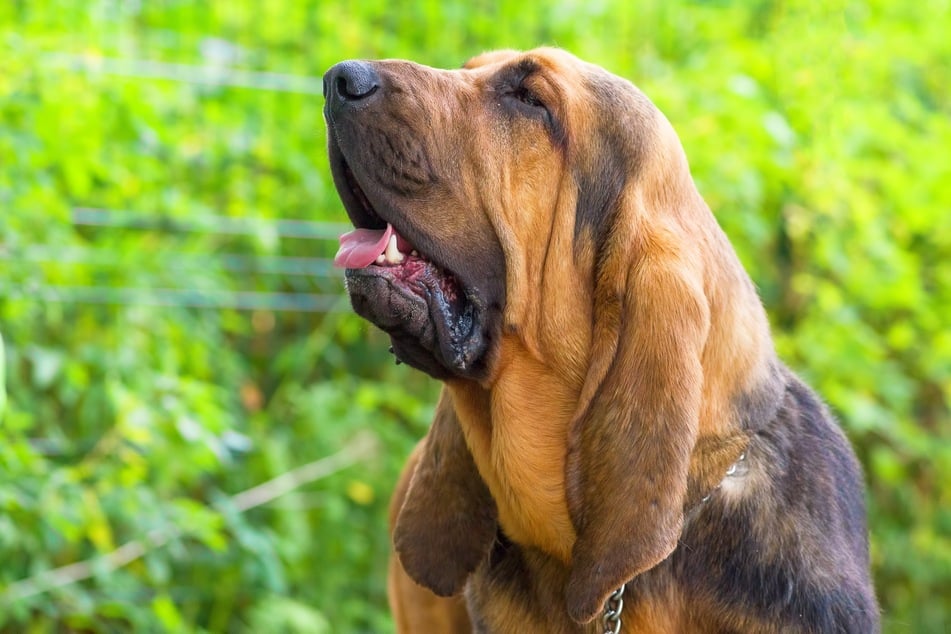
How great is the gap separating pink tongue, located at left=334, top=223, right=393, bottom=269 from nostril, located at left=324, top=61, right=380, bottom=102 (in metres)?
0.33

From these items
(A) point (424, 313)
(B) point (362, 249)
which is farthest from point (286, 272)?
(A) point (424, 313)

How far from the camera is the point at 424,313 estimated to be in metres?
3.12

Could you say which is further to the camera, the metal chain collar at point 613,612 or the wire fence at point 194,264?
the wire fence at point 194,264

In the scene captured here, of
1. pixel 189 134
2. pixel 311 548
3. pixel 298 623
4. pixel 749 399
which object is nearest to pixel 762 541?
pixel 749 399

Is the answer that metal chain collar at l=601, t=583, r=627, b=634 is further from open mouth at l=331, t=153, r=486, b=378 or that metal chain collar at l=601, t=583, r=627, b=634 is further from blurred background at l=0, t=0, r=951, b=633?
blurred background at l=0, t=0, r=951, b=633

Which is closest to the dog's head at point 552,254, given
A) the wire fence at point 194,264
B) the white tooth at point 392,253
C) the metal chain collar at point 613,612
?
the white tooth at point 392,253

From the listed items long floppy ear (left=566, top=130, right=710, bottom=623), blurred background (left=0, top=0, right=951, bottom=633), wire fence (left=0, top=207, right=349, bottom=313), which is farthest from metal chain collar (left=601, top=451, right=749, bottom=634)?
wire fence (left=0, top=207, right=349, bottom=313)

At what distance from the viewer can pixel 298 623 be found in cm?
523

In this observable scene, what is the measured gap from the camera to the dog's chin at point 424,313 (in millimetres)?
3084

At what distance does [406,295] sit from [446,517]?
725 mm

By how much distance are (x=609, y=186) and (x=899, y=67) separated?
14.5 ft

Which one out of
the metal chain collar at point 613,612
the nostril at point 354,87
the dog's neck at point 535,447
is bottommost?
the metal chain collar at point 613,612

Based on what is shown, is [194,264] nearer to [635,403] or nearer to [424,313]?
[424,313]

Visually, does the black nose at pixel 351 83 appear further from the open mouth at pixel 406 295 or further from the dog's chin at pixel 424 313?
the dog's chin at pixel 424 313
